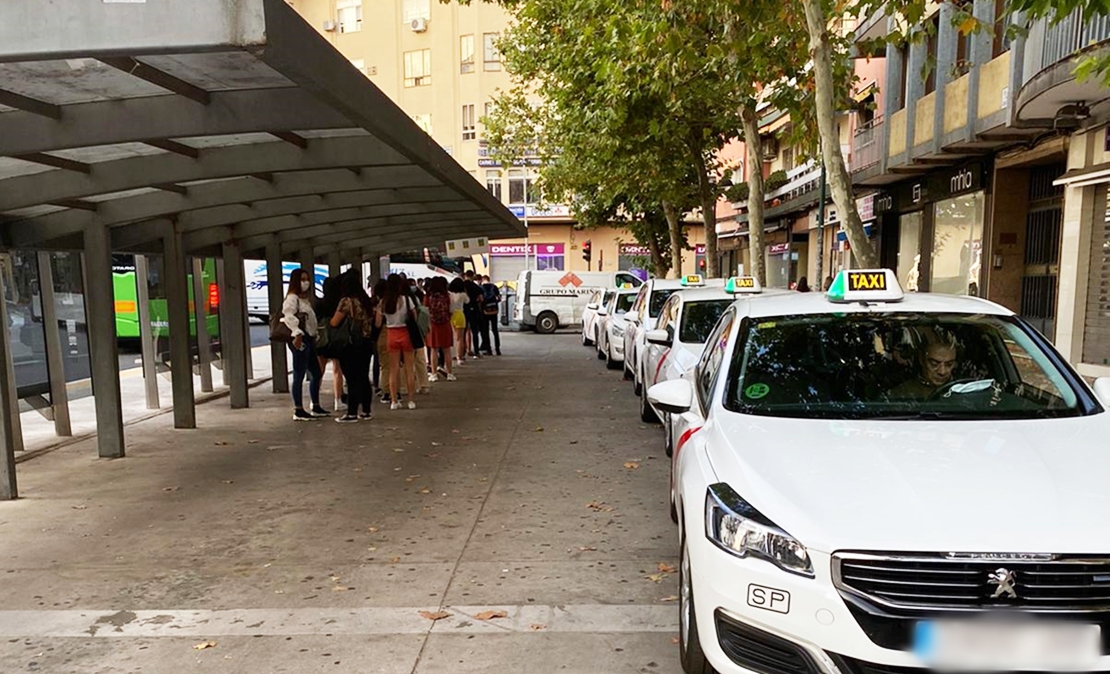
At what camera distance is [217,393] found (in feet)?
39.8

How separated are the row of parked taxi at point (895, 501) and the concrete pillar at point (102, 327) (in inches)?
236

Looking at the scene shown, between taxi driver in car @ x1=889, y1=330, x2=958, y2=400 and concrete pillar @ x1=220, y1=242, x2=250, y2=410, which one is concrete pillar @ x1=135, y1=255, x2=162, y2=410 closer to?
concrete pillar @ x1=220, y1=242, x2=250, y2=410

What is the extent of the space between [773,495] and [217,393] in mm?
11066

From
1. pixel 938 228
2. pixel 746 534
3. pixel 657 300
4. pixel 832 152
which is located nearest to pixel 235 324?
pixel 657 300

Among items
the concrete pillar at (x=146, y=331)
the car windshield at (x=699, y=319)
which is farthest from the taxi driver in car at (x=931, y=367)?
the concrete pillar at (x=146, y=331)

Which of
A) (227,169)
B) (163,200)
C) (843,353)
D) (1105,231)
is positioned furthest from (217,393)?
(1105,231)

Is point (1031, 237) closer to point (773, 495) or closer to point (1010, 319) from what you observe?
point (1010, 319)

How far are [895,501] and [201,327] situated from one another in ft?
36.6

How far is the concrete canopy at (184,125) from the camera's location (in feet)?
10.8

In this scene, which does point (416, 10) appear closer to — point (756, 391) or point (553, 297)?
point (553, 297)

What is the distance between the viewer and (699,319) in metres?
8.46

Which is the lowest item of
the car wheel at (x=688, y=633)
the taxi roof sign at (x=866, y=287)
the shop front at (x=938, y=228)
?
the car wheel at (x=688, y=633)

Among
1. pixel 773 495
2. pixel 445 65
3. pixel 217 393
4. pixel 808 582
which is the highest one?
pixel 445 65

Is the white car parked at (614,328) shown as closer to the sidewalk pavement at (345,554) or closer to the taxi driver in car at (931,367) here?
the sidewalk pavement at (345,554)
